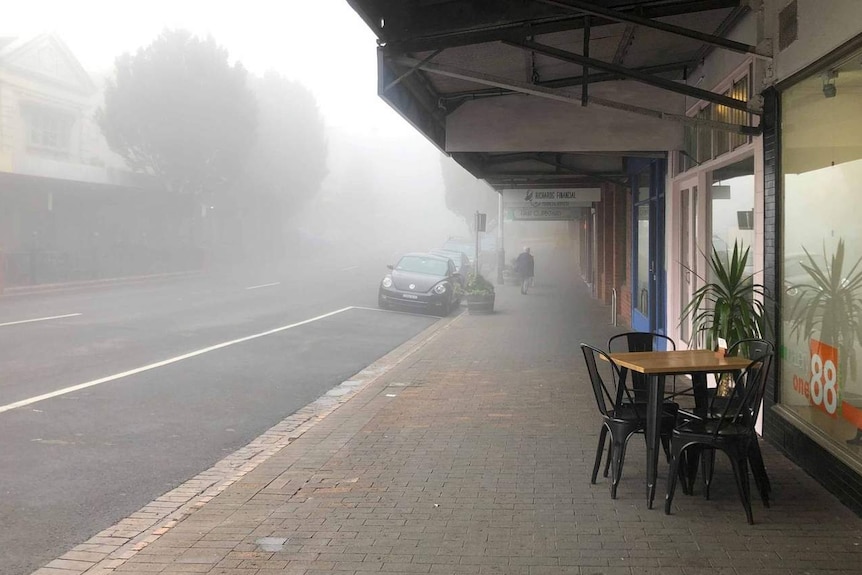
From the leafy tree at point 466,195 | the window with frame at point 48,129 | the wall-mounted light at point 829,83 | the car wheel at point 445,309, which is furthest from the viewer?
the leafy tree at point 466,195

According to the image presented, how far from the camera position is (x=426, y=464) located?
244 inches

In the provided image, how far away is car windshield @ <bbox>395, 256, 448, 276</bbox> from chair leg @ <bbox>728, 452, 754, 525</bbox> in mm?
17336

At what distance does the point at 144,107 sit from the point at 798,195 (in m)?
35.8

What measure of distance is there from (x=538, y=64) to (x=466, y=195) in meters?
60.5

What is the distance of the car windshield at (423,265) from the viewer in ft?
72.9

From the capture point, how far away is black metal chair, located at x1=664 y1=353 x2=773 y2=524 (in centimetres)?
476

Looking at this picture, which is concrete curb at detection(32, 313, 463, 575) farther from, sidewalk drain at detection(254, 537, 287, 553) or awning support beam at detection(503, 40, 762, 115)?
awning support beam at detection(503, 40, 762, 115)

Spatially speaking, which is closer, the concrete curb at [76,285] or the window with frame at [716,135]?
the window with frame at [716,135]

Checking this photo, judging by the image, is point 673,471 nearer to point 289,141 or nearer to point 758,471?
point 758,471

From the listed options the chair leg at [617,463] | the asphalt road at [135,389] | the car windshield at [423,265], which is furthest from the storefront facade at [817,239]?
the car windshield at [423,265]

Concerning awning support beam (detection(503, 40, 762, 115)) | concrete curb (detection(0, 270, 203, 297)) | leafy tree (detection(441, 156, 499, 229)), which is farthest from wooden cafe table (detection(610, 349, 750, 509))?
leafy tree (detection(441, 156, 499, 229))

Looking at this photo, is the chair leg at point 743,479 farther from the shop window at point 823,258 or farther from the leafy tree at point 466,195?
the leafy tree at point 466,195

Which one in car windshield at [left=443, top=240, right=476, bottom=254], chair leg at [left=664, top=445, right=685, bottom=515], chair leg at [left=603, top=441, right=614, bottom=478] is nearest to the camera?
chair leg at [left=664, top=445, right=685, bottom=515]

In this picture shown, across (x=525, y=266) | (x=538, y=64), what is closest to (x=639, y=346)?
(x=538, y=64)
